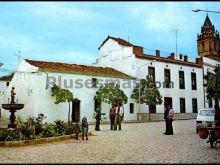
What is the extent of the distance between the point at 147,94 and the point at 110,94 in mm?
4446

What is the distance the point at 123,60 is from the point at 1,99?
1559 cm

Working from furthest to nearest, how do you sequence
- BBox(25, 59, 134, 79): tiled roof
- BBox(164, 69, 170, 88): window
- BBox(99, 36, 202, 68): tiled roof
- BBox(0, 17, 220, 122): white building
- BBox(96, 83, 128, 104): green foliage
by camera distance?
BBox(164, 69, 170, 88): window, BBox(99, 36, 202, 68): tiled roof, BBox(96, 83, 128, 104): green foliage, BBox(25, 59, 134, 79): tiled roof, BBox(0, 17, 220, 122): white building

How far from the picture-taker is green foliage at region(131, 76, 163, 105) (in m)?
33.3

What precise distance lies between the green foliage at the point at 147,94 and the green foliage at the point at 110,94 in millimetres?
2368

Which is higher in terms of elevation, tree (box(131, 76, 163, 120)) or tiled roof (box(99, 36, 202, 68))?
tiled roof (box(99, 36, 202, 68))

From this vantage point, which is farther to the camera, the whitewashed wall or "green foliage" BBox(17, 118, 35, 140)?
the whitewashed wall

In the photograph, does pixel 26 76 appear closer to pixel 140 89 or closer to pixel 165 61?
pixel 140 89

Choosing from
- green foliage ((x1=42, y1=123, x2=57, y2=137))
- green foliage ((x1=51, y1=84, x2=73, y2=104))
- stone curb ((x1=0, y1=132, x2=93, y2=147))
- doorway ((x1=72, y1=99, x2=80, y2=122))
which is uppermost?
green foliage ((x1=51, y1=84, x2=73, y2=104))

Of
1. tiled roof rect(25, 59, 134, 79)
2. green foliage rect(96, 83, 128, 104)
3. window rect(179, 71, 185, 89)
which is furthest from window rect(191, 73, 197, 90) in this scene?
green foliage rect(96, 83, 128, 104)

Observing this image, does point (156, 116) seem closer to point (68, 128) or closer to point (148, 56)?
point (148, 56)

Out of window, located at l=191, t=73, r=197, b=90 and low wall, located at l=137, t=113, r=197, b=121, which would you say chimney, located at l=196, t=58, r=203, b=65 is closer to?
window, located at l=191, t=73, r=197, b=90

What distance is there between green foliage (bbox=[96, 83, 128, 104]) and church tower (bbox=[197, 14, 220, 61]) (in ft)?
107

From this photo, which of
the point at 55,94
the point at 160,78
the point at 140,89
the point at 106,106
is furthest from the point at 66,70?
the point at 160,78

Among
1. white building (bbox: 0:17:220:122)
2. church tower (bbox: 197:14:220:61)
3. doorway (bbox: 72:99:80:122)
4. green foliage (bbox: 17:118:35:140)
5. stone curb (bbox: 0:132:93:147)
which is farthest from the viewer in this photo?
church tower (bbox: 197:14:220:61)
